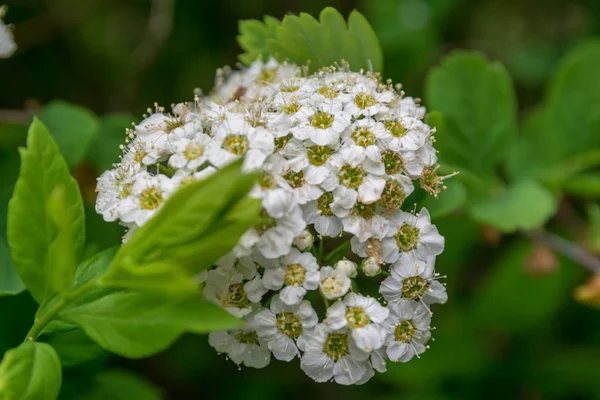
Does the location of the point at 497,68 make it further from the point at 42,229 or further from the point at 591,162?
the point at 42,229

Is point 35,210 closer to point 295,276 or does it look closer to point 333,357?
point 295,276

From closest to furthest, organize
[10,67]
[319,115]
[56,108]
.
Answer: [319,115]
[56,108]
[10,67]

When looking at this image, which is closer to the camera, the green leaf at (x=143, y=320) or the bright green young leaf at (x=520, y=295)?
the green leaf at (x=143, y=320)

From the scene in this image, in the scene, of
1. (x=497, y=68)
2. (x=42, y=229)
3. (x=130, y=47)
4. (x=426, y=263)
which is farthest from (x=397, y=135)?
(x=130, y=47)

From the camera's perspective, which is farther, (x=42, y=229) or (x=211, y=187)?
(x=42, y=229)

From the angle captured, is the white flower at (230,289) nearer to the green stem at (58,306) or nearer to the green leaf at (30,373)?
the green stem at (58,306)

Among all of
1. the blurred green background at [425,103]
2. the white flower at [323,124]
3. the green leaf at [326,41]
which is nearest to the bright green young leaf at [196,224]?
the white flower at [323,124]

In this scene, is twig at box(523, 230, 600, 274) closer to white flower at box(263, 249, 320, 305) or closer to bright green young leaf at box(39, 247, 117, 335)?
white flower at box(263, 249, 320, 305)

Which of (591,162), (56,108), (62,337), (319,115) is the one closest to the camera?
(319,115)
